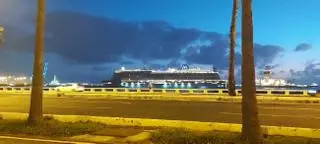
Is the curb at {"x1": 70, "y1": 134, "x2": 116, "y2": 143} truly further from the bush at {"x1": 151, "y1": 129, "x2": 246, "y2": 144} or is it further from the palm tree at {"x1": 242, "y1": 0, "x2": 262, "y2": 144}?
the palm tree at {"x1": 242, "y1": 0, "x2": 262, "y2": 144}

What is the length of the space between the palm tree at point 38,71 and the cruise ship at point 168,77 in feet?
433

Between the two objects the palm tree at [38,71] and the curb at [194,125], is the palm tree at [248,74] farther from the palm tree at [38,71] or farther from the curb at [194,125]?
the palm tree at [38,71]

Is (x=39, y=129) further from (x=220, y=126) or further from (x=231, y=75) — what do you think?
(x=231, y=75)

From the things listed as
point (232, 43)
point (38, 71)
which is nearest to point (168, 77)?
point (232, 43)

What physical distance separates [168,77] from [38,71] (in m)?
140

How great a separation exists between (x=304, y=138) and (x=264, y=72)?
4160 inches

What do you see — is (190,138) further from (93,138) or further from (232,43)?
(232,43)

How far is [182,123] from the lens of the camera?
51.8 feet

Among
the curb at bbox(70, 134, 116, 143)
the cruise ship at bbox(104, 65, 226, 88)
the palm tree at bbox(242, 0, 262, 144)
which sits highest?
the cruise ship at bbox(104, 65, 226, 88)

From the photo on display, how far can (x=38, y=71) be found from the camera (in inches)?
648

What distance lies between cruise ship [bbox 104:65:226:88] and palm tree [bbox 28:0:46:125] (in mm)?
131860

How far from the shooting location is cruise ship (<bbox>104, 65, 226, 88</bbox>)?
498 ft

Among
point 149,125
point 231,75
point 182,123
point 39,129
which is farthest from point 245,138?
point 231,75

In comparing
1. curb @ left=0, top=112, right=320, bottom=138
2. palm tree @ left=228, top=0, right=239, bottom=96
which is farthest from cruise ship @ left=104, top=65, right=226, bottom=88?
curb @ left=0, top=112, right=320, bottom=138
